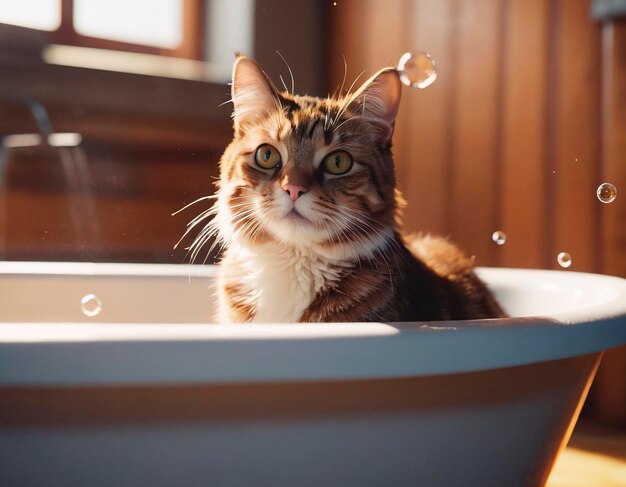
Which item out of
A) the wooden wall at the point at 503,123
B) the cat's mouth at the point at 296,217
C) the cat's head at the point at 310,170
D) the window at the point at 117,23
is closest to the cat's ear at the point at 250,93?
the cat's head at the point at 310,170

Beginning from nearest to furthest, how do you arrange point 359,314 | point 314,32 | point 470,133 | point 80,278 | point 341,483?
point 341,483
point 359,314
point 80,278
point 314,32
point 470,133

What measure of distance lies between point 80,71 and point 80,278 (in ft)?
3.93

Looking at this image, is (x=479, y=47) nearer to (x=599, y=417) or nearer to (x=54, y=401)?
(x=599, y=417)

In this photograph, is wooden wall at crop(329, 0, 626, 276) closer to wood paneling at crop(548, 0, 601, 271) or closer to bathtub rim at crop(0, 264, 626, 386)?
wood paneling at crop(548, 0, 601, 271)

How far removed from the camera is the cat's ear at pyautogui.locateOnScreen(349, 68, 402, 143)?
3.49ft

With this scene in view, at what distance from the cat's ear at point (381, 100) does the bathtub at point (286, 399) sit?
459mm

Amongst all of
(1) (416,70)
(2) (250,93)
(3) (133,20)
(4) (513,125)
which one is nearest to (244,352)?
(2) (250,93)

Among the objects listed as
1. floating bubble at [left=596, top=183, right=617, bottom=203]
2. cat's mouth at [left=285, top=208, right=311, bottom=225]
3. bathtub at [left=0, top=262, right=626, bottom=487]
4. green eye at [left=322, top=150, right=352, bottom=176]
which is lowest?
bathtub at [left=0, top=262, right=626, bottom=487]

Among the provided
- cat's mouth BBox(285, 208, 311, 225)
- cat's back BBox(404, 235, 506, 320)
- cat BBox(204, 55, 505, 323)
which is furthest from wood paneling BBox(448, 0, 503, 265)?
cat's mouth BBox(285, 208, 311, 225)

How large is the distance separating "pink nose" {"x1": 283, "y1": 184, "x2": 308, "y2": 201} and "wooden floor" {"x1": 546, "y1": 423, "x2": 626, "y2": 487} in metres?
0.76

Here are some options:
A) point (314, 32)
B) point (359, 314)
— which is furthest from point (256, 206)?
point (314, 32)

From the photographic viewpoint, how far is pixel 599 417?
162 centimetres

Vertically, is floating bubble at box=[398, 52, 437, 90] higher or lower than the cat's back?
higher

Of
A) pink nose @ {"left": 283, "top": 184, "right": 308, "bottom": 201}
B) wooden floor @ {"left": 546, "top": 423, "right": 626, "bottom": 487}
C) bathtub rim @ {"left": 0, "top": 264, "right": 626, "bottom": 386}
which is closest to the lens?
bathtub rim @ {"left": 0, "top": 264, "right": 626, "bottom": 386}
